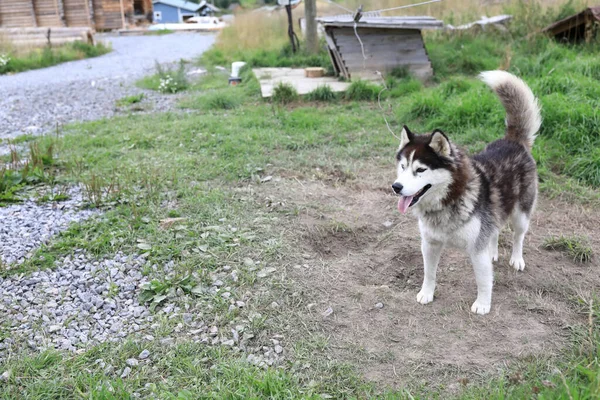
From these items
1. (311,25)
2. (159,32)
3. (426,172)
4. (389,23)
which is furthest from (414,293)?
(159,32)

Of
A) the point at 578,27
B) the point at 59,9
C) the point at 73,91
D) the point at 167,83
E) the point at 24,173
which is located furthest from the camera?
the point at 59,9

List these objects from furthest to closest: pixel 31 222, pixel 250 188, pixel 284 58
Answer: pixel 284 58, pixel 250 188, pixel 31 222

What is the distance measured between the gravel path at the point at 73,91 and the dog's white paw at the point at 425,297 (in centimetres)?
645

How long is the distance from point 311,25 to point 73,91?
5382 mm

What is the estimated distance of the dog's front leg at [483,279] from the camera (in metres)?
2.85

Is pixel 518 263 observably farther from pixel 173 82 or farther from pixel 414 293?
pixel 173 82

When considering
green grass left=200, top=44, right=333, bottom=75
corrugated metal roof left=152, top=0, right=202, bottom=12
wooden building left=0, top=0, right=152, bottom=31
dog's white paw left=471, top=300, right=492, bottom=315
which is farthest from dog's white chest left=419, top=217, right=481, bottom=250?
corrugated metal roof left=152, top=0, right=202, bottom=12

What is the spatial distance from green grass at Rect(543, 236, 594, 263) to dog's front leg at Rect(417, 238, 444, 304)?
1.19m

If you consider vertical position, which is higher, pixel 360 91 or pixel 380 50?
pixel 380 50

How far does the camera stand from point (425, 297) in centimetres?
314

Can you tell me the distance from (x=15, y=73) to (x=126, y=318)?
13137mm

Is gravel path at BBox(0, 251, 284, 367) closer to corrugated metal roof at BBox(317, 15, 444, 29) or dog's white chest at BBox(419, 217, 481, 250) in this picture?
dog's white chest at BBox(419, 217, 481, 250)

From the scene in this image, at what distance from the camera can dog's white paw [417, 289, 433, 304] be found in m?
3.13

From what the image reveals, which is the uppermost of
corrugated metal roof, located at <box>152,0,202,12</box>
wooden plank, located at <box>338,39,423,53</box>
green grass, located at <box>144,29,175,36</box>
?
corrugated metal roof, located at <box>152,0,202,12</box>
